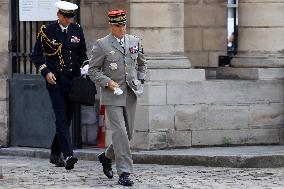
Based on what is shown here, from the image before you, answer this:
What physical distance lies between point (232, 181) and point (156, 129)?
236cm

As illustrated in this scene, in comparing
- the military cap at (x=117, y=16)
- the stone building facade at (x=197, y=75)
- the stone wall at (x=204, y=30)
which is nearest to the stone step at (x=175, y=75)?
the stone building facade at (x=197, y=75)

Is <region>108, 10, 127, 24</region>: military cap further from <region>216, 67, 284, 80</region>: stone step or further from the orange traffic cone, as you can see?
<region>216, 67, 284, 80</region>: stone step

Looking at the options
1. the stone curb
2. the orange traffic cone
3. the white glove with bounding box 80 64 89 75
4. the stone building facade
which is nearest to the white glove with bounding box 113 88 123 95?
the white glove with bounding box 80 64 89 75

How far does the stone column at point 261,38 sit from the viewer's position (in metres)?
14.5

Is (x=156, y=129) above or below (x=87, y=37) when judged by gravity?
below

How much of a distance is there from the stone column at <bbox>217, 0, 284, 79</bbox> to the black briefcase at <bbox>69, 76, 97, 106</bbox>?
304 cm

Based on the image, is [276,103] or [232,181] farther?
[276,103]

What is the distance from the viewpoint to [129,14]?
14133 mm

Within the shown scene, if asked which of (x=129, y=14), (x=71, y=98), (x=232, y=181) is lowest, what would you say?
(x=232, y=181)

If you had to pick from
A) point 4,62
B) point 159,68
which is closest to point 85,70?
point 159,68

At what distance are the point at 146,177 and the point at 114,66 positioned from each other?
1.44 m

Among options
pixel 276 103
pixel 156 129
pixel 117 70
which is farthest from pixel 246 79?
pixel 117 70

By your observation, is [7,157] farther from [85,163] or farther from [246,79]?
[246,79]

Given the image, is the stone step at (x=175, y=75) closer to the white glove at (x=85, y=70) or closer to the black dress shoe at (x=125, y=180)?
the white glove at (x=85, y=70)
